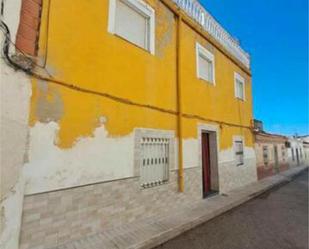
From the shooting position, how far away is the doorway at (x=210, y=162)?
841 centimetres

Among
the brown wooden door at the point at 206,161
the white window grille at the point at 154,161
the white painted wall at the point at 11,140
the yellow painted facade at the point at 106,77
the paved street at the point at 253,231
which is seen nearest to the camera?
the white painted wall at the point at 11,140

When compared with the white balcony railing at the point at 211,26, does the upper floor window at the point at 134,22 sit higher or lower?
lower

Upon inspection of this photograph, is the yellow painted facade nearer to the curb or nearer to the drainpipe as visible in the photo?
the drainpipe

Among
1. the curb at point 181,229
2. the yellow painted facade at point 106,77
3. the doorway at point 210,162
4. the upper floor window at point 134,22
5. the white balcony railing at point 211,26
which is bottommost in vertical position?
the curb at point 181,229

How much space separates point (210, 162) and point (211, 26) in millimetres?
5287

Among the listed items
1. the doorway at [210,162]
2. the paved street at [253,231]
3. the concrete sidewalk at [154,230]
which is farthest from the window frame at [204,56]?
the paved street at [253,231]

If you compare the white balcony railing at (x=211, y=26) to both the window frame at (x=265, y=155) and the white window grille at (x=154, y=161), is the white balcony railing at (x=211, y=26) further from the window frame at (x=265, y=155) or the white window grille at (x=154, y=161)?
the window frame at (x=265, y=155)

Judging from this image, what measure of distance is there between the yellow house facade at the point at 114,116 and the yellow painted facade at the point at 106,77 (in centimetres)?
2

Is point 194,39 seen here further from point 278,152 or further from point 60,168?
point 278,152

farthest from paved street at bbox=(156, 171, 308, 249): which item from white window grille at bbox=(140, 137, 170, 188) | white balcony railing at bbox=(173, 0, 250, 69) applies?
white balcony railing at bbox=(173, 0, 250, 69)

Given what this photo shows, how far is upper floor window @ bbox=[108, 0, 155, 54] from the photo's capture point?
5078mm

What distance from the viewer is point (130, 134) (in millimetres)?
5020

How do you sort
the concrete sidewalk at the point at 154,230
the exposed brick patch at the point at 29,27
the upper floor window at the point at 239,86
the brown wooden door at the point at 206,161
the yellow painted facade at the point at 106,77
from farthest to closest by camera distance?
1. the upper floor window at the point at 239,86
2. the brown wooden door at the point at 206,161
3. the concrete sidewalk at the point at 154,230
4. the yellow painted facade at the point at 106,77
5. the exposed brick patch at the point at 29,27

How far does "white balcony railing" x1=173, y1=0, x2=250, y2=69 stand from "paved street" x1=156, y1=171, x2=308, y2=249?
6.33 m
